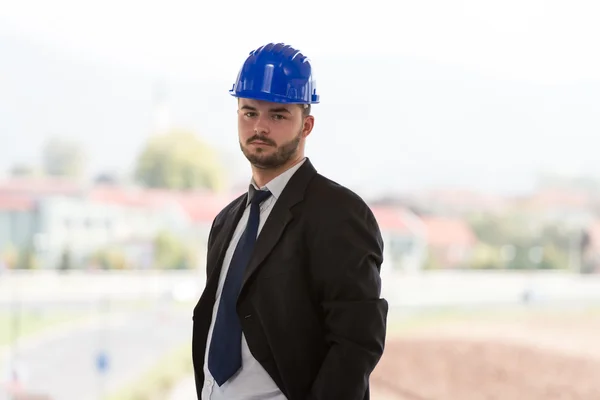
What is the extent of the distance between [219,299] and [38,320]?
108 inches

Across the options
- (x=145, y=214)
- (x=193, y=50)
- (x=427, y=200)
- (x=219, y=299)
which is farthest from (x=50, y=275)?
(x=219, y=299)

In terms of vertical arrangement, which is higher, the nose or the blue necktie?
the nose

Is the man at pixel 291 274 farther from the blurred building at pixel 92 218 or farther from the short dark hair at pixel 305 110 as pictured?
the blurred building at pixel 92 218

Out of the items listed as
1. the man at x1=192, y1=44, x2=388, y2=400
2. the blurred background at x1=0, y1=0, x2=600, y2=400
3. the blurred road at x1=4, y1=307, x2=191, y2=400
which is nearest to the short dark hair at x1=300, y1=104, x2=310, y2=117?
the man at x1=192, y1=44, x2=388, y2=400

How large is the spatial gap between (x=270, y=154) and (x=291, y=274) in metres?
0.20

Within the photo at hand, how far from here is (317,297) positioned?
1356 millimetres

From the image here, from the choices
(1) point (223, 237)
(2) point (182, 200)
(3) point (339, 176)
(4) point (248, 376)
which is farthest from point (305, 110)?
(2) point (182, 200)

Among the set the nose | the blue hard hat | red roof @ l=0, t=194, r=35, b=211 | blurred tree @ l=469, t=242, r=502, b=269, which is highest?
the blue hard hat

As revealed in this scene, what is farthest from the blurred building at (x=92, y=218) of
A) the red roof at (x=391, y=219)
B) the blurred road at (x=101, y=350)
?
the red roof at (x=391, y=219)

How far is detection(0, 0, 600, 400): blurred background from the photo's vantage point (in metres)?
3.84

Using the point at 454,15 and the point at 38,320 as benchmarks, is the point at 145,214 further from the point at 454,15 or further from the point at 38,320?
the point at 454,15

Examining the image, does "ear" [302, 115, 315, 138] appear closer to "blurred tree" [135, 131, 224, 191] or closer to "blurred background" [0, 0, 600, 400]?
"blurred background" [0, 0, 600, 400]

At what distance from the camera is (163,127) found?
13.2 feet

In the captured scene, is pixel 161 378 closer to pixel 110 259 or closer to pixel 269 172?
pixel 110 259
